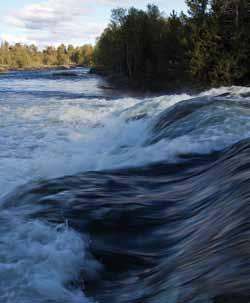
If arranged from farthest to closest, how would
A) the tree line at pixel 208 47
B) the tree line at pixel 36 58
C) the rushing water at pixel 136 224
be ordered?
the tree line at pixel 36 58, the tree line at pixel 208 47, the rushing water at pixel 136 224

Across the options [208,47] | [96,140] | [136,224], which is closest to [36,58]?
[208,47]

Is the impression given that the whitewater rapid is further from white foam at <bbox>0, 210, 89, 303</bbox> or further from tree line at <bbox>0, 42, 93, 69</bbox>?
tree line at <bbox>0, 42, 93, 69</bbox>

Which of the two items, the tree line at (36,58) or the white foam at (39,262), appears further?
the tree line at (36,58)

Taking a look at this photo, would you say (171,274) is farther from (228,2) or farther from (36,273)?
(228,2)

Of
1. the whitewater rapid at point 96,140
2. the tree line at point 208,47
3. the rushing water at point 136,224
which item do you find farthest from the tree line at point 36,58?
the rushing water at point 136,224

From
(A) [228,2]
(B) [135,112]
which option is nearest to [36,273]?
(B) [135,112]

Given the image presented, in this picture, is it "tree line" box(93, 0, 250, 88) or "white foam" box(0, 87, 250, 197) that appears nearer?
"white foam" box(0, 87, 250, 197)

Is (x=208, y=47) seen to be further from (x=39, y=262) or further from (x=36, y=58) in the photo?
(x=36, y=58)

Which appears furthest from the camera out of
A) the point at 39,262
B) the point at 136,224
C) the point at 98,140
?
the point at 98,140

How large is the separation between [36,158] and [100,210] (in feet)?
21.8

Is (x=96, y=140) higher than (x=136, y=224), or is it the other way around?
(x=136, y=224)

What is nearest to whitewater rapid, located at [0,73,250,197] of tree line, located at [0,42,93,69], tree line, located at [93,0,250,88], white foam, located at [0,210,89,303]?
white foam, located at [0,210,89,303]

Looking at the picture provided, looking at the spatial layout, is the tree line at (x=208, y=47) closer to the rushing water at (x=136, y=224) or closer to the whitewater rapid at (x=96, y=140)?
the whitewater rapid at (x=96, y=140)

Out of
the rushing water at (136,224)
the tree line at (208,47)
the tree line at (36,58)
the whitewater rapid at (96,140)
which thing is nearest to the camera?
the rushing water at (136,224)
